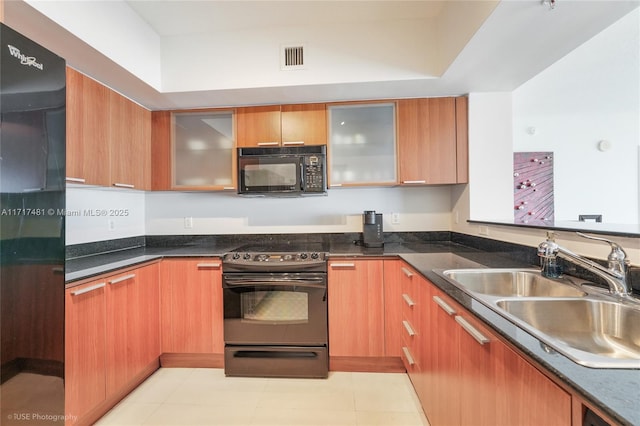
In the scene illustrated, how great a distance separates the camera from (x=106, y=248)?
2.16 meters

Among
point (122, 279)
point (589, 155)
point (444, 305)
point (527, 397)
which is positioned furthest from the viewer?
point (589, 155)

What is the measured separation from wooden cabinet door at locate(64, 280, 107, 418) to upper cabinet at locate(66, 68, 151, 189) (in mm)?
722

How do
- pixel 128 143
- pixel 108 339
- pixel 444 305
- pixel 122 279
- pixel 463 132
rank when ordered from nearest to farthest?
pixel 444 305
pixel 108 339
pixel 122 279
pixel 128 143
pixel 463 132

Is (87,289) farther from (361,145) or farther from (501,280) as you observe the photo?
(501,280)

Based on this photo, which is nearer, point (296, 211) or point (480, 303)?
point (480, 303)

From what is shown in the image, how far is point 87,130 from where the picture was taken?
66.4 inches

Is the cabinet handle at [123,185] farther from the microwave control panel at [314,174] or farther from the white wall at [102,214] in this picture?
the microwave control panel at [314,174]

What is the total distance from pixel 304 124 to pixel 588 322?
204cm

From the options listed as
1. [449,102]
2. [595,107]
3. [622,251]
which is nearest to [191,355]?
[622,251]

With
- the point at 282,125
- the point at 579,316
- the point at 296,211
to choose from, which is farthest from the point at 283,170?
the point at 579,316

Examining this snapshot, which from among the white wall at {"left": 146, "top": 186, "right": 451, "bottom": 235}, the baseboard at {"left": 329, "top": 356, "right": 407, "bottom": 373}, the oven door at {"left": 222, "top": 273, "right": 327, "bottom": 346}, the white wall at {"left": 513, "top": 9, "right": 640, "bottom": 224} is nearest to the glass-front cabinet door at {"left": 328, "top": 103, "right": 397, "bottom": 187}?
the white wall at {"left": 146, "top": 186, "right": 451, "bottom": 235}

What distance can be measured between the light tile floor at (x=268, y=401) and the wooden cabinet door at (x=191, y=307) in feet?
0.76

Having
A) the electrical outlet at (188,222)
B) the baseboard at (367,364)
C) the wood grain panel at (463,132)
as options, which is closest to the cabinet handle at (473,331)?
the baseboard at (367,364)

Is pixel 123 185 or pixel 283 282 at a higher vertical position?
pixel 123 185
